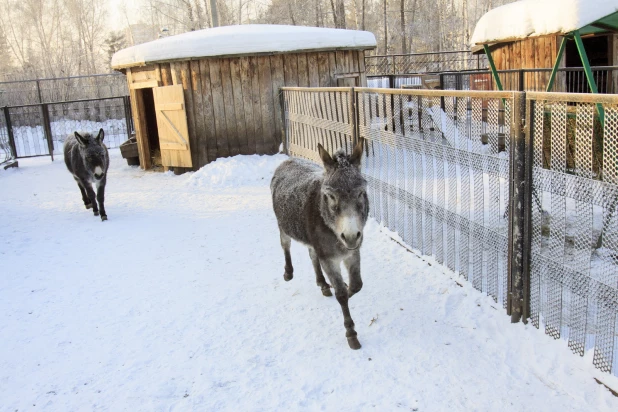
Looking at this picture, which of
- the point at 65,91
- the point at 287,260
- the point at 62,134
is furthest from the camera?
the point at 65,91

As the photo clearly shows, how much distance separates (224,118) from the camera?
12336 mm

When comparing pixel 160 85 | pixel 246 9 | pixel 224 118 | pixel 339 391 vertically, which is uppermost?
pixel 246 9

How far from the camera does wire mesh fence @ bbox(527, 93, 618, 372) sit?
3.41 meters

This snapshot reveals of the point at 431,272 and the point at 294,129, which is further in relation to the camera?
the point at 294,129

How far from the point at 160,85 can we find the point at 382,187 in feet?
25.0

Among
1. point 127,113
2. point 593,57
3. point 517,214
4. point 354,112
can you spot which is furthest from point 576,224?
point 127,113

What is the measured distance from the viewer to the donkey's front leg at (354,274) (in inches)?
180

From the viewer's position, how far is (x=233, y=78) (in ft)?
39.9

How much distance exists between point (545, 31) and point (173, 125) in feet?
28.3

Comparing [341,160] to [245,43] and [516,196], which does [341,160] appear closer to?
[516,196]

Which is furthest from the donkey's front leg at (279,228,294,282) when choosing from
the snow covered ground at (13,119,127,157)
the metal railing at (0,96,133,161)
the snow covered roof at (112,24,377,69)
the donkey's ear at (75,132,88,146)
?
the snow covered ground at (13,119,127,157)

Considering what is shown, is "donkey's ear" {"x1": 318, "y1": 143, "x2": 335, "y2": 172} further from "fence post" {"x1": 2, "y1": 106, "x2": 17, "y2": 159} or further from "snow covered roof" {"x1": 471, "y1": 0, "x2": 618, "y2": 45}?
"fence post" {"x1": 2, "y1": 106, "x2": 17, "y2": 159}

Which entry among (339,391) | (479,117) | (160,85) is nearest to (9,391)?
(339,391)

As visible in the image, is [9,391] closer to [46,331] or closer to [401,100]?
[46,331]
